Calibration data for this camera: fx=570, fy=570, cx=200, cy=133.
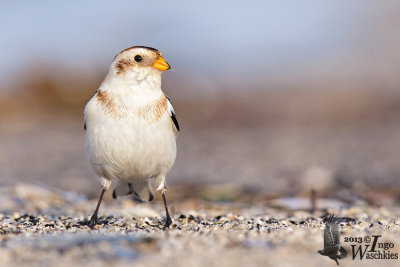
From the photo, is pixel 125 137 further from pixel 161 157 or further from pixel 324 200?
pixel 324 200

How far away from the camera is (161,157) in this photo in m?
4.18

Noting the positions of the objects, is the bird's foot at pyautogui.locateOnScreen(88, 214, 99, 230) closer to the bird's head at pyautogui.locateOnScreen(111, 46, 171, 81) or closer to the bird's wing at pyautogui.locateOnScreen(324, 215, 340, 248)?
the bird's head at pyautogui.locateOnScreen(111, 46, 171, 81)

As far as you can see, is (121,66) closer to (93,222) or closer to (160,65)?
(160,65)

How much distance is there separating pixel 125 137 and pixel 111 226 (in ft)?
2.12

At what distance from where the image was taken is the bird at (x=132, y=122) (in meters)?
4.03

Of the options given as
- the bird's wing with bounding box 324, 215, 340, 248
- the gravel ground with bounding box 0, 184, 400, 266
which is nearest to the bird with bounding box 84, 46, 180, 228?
the gravel ground with bounding box 0, 184, 400, 266

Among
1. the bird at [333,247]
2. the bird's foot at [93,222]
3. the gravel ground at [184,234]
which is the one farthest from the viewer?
the bird's foot at [93,222]

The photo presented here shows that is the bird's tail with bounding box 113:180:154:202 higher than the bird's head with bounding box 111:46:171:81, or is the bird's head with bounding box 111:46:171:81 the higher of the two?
the bird's head with bounding box 111:46:171:81

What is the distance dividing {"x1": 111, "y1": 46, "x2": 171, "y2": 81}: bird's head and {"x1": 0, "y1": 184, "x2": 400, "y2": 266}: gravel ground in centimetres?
111

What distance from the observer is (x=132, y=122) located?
402cm

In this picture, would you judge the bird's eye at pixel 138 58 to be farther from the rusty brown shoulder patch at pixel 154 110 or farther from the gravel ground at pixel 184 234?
the gravel ground at pixel 184 234

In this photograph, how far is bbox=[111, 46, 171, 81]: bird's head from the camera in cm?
421

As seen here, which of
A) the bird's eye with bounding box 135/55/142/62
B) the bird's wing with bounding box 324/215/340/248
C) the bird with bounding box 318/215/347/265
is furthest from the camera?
the bird's eye with bounding box 135/55/142/62

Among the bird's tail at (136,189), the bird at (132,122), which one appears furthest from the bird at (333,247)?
the bird's tail at (136,189)
